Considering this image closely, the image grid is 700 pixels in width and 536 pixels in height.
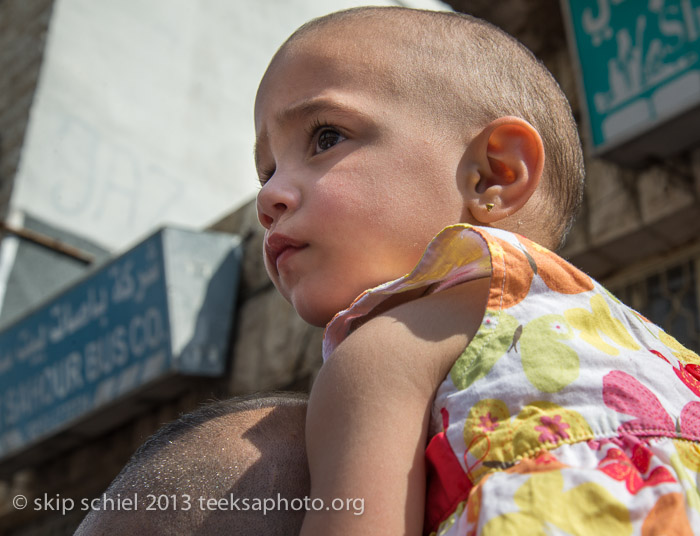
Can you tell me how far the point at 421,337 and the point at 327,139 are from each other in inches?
16.1

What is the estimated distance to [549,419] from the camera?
2.55 feet

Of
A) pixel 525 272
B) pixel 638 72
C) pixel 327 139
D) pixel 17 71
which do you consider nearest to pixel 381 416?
Result: pixel 525 272

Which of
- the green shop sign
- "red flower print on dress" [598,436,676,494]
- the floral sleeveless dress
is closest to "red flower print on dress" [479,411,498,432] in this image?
the floral sleeveless dress

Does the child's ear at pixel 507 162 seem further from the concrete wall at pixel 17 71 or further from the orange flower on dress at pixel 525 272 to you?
the concrete wall at pixel 17 71

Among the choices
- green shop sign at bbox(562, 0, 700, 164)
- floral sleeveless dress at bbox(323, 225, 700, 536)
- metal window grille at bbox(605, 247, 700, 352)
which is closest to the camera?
floral sleeveless dress at bbox(323, 225, 700, 536)

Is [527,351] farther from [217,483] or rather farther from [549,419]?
[217,483]

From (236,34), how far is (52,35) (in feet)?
6.64

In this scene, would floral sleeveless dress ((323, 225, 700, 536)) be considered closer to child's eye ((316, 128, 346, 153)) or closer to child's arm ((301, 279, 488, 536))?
child's arm ((301, 279, 488, 536))

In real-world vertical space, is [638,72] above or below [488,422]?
above

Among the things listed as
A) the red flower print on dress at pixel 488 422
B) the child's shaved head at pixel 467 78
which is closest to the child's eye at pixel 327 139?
the child's shaved head at pixel 467 78

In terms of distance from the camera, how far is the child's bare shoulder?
82 centimetres

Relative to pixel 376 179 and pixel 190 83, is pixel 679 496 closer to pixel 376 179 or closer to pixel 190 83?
pixel 376 179

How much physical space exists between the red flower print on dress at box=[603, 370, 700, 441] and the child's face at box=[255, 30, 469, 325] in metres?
0.35

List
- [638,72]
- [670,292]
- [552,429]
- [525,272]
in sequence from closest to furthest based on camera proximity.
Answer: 1. [552,429]
2. [525,272]
3. [638,72]
4. [670,292]
